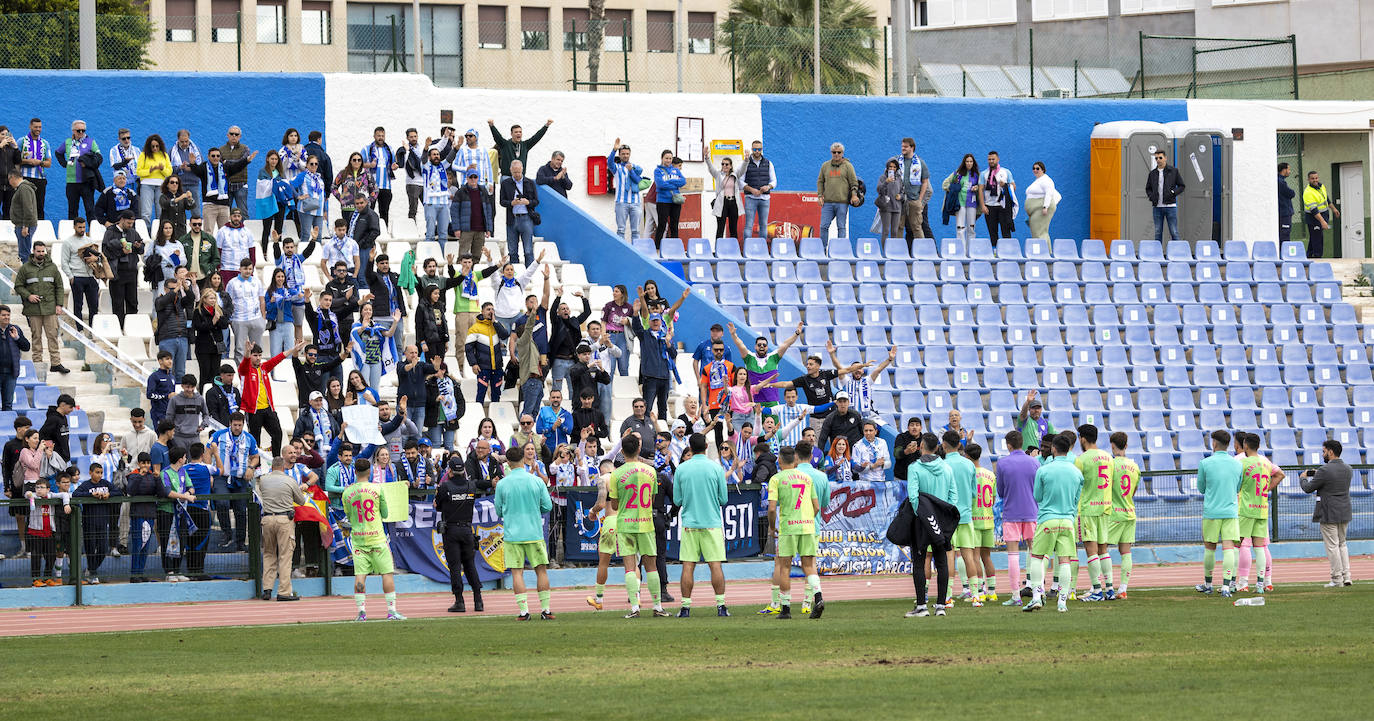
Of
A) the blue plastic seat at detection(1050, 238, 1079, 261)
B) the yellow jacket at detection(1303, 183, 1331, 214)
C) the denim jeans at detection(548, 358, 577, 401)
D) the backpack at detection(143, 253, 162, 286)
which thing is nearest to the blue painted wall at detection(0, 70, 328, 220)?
the backpack at detection(143, 253, 162, 286)

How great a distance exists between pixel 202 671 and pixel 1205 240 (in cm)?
2413

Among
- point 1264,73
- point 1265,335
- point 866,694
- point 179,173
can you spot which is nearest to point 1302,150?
point 1264,73

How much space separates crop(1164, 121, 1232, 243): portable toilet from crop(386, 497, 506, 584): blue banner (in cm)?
1719

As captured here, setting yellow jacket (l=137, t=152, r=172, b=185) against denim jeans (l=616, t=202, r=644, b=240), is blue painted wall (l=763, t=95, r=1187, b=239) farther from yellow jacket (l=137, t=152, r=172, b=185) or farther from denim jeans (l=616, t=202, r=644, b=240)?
yellow jacket (l=137, t=152, r=172, b=185)

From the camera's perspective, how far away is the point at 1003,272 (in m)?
29.9

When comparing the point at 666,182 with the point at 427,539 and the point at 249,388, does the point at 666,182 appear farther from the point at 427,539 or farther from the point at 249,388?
the point at 427,539

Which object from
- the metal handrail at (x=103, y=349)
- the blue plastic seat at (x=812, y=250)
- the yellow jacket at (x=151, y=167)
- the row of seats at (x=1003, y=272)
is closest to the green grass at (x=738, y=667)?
the metal handrail at (x=103, y=349)

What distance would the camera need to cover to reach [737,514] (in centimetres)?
2222

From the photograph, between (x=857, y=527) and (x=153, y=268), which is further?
(x=153, y=268)

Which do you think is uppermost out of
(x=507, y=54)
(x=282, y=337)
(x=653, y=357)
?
Result: (x=507, y=54)

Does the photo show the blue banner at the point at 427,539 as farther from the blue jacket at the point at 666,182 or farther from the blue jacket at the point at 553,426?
the blue jacket at the point at 666,182

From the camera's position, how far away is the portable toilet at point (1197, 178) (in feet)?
108

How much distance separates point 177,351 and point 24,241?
416 cm

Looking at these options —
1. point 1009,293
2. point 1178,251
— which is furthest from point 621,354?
point 1178,251
